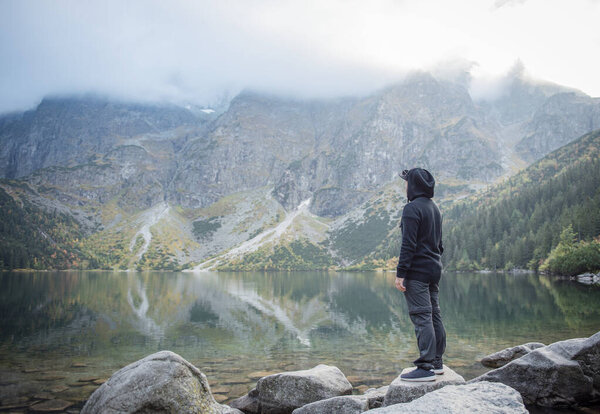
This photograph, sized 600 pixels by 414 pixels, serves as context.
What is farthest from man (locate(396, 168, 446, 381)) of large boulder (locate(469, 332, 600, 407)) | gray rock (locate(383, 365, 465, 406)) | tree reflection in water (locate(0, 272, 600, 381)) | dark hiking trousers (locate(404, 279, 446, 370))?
tree reflection in water (locate(0, 272, 600, 381))

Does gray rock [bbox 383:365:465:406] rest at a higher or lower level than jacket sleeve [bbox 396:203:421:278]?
lower

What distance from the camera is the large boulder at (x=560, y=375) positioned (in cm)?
831

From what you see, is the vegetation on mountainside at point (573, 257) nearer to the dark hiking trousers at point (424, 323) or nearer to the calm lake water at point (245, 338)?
the calm lake water at point (245, 338)

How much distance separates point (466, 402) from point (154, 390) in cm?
625

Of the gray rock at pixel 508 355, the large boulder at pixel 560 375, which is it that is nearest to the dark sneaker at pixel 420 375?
the large boulder at pixel 560 375

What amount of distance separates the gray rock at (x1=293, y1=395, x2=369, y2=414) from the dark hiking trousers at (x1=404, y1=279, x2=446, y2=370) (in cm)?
211

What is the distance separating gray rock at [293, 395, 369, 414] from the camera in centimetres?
874

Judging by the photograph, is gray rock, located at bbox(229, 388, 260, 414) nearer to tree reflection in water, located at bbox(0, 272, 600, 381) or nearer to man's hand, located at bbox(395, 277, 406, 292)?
tree reflection in water, located at bbox(0, 272, 600, 381)

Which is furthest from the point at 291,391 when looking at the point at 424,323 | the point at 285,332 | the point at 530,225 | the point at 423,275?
the point at 530,225

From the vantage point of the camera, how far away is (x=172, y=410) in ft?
26.4

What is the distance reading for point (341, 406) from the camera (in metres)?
8.83

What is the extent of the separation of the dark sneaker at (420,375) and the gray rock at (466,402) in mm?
1537

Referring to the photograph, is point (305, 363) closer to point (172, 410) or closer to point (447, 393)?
point (172, 410)

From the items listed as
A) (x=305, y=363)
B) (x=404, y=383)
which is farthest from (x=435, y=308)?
(x=305, y=363)
